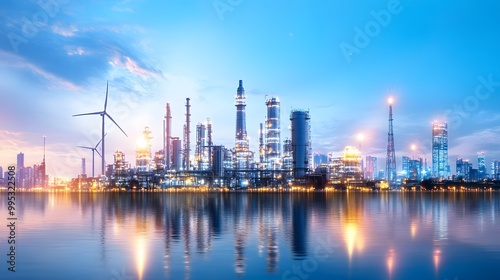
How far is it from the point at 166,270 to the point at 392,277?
12.9 m

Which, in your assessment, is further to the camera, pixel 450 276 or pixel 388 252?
pixel 388 252

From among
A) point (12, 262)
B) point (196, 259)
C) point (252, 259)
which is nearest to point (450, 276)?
point (252, 259)

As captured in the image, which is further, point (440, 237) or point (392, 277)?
point (440, 237)

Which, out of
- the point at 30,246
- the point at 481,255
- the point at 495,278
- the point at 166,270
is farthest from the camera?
the point at 30,246

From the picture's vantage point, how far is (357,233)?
49.5 metres

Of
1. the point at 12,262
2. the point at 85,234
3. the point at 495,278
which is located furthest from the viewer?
the point at 85,234

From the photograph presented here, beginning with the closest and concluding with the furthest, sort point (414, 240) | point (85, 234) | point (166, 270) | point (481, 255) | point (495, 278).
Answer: point (495, 278) < point (166, 270) < point (481, 255) < point (414, 240) < point (85, 234)

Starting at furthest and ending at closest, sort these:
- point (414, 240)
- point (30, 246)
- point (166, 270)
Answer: point (414, 240) → point (30, 246) → point (166, 270)

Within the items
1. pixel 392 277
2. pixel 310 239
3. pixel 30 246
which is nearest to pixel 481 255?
pixel 392 277

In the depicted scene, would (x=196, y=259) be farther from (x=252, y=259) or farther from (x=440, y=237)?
(x=440, y=237)

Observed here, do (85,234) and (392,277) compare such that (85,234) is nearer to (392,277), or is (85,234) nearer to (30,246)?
(30,246)

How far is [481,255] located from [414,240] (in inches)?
350

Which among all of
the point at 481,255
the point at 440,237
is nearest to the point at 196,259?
the point at 481,255

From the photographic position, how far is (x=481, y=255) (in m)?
35.5
